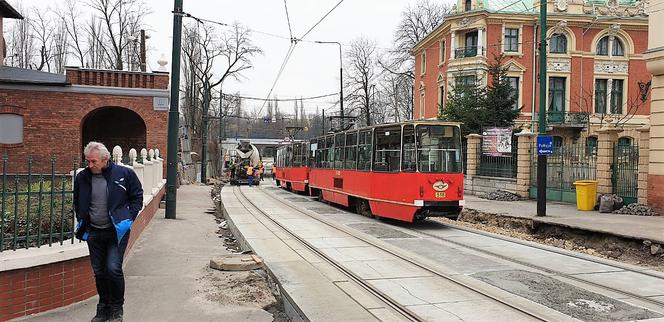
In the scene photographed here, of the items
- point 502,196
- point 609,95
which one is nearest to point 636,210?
point 502,196

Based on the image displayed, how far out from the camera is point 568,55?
1673 inches

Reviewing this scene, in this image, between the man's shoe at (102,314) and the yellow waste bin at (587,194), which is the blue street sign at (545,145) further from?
the man's shoe at (102,314)

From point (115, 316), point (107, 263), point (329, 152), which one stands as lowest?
point (115, 316)

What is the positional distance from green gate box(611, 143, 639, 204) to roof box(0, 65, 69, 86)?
20.0 meters

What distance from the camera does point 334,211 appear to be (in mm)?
19859

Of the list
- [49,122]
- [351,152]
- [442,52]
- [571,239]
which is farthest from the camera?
[442,52]

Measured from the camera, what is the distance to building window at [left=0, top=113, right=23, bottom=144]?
2073 cm

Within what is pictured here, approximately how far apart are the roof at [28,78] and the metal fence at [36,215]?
1575 cm

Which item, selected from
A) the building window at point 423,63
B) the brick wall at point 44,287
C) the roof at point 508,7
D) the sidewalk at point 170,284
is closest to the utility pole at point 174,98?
the sidewalk at point 170,284

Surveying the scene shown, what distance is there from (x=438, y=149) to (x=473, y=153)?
12595 mm

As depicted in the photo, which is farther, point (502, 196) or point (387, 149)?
point (502, 196)

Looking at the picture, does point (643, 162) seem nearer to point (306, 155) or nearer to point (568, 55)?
point (306, 155)

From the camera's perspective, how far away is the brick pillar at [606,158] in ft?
61.0

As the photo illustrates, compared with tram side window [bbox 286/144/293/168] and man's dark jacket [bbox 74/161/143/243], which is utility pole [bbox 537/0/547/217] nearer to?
man's dark jacket [bbox 74/161/143/243]
